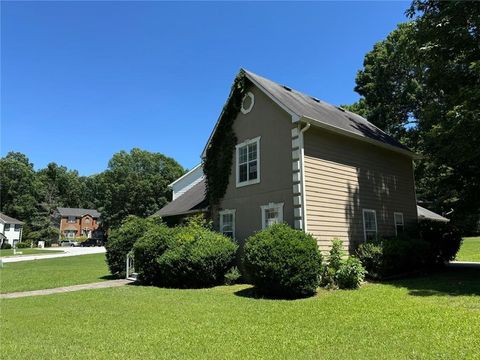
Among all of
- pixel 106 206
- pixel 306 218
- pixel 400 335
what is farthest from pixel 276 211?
pixel 106 206

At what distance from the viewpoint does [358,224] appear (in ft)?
48.9

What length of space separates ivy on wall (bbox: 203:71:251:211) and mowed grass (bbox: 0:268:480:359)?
6.44 metres

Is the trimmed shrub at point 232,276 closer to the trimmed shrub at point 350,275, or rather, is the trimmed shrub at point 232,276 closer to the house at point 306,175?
the house at point 306,175

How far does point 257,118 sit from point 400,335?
1095 centimetres

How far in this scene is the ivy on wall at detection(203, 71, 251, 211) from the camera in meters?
16.8

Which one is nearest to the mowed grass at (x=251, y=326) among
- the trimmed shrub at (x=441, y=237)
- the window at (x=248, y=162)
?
the window at (x=248, y=162)

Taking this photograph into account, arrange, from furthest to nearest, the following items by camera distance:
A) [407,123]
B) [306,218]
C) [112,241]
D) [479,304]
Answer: [407,123] < [112,241] < [306,218] < [479,304]

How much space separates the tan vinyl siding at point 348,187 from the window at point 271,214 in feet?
4.33

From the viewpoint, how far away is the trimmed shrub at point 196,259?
1358 cm

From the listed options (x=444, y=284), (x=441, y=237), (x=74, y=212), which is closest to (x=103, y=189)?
(x=74, y=212)

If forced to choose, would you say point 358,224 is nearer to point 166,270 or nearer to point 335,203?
point 335,203

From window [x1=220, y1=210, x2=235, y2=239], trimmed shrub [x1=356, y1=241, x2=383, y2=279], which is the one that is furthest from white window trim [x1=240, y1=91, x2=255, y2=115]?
trimmed shrub [x1=356, y1=241, x2=383, y2=279]

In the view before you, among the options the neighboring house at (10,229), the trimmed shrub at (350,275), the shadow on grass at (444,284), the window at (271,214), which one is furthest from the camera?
the neighboring house at (10,229)

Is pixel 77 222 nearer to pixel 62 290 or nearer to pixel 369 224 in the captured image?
pixel 62 290
